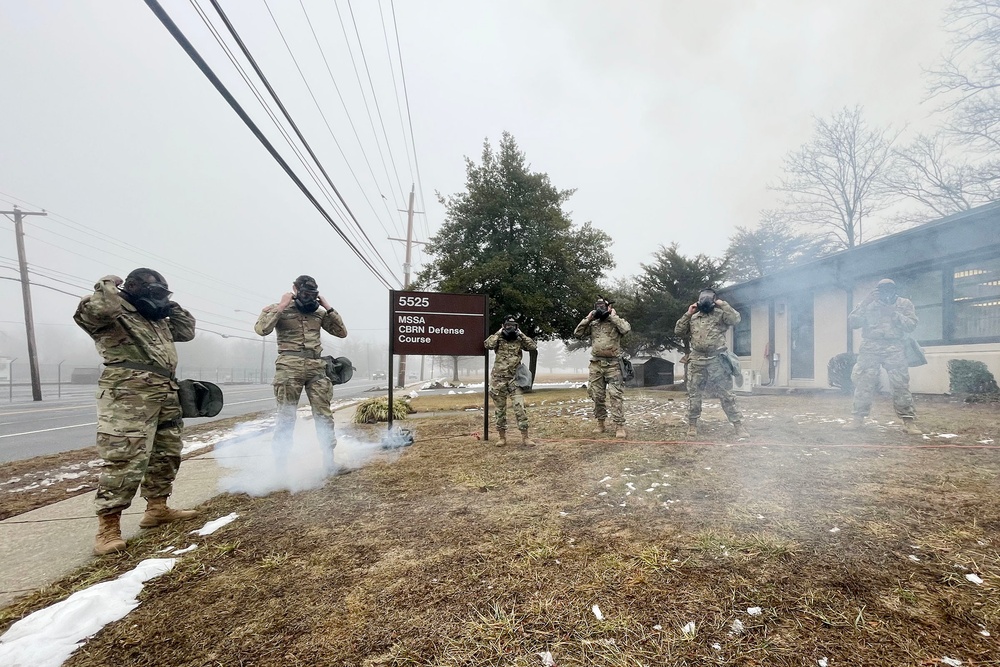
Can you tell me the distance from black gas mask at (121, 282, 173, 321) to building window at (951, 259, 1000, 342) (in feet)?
42.4

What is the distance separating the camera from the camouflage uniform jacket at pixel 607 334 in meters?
A: 5.84

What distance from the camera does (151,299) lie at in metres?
2.97

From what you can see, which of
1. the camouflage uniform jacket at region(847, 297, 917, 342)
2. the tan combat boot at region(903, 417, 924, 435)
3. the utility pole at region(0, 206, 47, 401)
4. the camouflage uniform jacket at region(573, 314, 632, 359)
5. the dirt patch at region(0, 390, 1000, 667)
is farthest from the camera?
the utility pole at region(0, 206, 47, 401)

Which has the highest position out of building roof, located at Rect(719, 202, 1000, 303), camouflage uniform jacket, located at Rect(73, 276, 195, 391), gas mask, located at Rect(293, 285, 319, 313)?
building roof, located at Rect(719, 202, 1000, 303)

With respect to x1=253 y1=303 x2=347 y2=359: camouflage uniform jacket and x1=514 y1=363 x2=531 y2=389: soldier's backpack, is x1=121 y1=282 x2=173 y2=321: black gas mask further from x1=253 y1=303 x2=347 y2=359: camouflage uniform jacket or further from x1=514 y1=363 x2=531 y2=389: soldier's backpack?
x1=514 y1=363 x2=531 y2=389: soldier's backpack

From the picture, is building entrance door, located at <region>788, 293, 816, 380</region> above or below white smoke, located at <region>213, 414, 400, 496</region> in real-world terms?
above

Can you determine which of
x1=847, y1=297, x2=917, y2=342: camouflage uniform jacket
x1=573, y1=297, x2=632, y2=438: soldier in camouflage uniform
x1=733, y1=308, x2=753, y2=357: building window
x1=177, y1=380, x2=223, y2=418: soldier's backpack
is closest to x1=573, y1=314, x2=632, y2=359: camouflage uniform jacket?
x1=573, y1=297, x2=632, y2=438: soldier in camouflage uniform

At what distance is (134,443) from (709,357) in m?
6.08

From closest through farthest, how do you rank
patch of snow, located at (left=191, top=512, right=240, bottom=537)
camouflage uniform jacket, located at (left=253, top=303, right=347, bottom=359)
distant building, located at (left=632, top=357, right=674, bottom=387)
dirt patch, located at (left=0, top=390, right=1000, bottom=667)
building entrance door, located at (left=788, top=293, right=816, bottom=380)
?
dirt patch, located at (left=0, top=390, right=1000, bottom=667) → patch of snow, located at (left=191, top=512, right=240, bottom=537) → camouflage uniform jacket, located at (left=253, top=303, right=347, bottom=359) → building entrance door, located at (left=788, top=293, right=816, bottom=380) → distant building, located at (left=632, top=357, right=674, bottom=387)

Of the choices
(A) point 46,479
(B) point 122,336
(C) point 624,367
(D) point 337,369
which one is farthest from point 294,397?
(C) point 624,367

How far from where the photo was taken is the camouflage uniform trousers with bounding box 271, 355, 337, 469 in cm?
402

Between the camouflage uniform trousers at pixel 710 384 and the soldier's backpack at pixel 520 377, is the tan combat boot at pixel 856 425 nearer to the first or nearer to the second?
the camouflage uniform trousers at pixel 710 384

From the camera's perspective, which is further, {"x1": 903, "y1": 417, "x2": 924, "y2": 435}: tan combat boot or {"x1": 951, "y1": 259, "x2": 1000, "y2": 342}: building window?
{"x1": 951, "y1": 259, "x2": 1000, "y2": 342}: building window

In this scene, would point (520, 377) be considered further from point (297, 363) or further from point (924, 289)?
point (924, 289)
